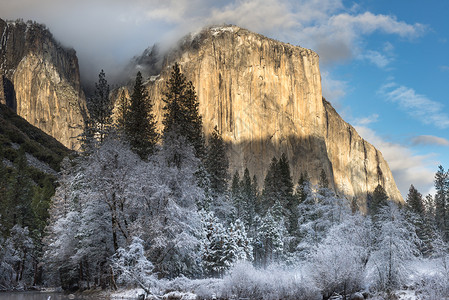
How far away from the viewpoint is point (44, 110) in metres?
151

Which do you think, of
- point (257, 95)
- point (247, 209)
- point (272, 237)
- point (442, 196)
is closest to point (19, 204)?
point (247, 209)

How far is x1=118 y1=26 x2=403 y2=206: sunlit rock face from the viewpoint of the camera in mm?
144250

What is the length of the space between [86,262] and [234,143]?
113 metres

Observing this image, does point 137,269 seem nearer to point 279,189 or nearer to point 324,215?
point 324,215

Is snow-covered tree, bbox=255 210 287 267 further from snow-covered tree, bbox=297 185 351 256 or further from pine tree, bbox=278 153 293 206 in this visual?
snow-covered tree, bbox=297 185 351 256

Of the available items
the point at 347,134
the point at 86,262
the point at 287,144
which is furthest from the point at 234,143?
the point at 86,262

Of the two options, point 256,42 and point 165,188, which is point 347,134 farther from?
point 165,188

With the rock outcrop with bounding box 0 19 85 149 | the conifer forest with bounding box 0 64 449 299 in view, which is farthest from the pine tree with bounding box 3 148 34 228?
the rock outcrop with bounding box 0 19 85 149

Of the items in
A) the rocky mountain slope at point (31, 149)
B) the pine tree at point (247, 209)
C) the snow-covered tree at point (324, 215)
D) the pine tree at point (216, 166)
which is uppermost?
the rocky mountain slope at point (31, 149)

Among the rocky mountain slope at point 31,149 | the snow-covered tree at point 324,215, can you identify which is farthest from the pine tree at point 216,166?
the rocky mountain slope at point 31,149

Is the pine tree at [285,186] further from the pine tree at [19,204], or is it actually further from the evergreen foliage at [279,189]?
the pine tree at [19,204]

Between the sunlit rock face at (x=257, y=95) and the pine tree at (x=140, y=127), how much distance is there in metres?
101

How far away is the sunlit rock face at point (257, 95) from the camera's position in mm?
144250

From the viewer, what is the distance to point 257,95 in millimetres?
148000
